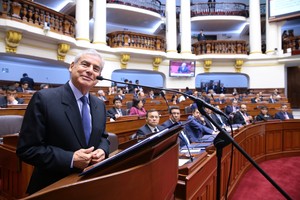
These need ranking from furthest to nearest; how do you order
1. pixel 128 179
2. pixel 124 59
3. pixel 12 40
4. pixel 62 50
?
pixel 124 59
pixel 62 50
pixel 12 40
pixel 128 179

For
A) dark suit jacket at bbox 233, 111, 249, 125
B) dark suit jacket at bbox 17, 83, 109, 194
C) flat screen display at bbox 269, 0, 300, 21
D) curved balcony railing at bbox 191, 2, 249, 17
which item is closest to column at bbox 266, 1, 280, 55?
flat screen display at bbox 269, 0, 300, 21

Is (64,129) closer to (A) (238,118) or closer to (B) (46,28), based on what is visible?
(A) (238,118)

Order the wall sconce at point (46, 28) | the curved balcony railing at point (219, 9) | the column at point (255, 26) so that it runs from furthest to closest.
Result: the curved balcony railing at point (219, 9), the column at point (255, 26), the wall sconce at point (46, 28)

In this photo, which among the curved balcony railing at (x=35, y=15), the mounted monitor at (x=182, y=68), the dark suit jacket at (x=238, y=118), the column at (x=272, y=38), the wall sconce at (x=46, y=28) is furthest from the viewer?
the column at (x=272, y=38)

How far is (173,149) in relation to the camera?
0.95 meters

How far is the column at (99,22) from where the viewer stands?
31.0ft

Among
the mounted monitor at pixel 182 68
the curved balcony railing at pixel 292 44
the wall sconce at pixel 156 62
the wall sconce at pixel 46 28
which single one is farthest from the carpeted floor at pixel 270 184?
the curved balcony railing at pixel 292 44

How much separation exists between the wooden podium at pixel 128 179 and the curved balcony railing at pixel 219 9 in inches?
536

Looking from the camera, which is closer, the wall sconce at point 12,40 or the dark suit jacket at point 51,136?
the dark suit jacket at point 51,136

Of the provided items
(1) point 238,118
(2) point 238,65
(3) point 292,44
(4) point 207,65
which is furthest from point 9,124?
(3) point 292,44

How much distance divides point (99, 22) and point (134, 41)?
179 cm

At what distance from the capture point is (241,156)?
3.75 meters

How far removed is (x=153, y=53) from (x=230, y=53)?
4.34 m

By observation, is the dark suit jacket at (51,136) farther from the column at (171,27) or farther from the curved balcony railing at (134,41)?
the column at (171,27)
